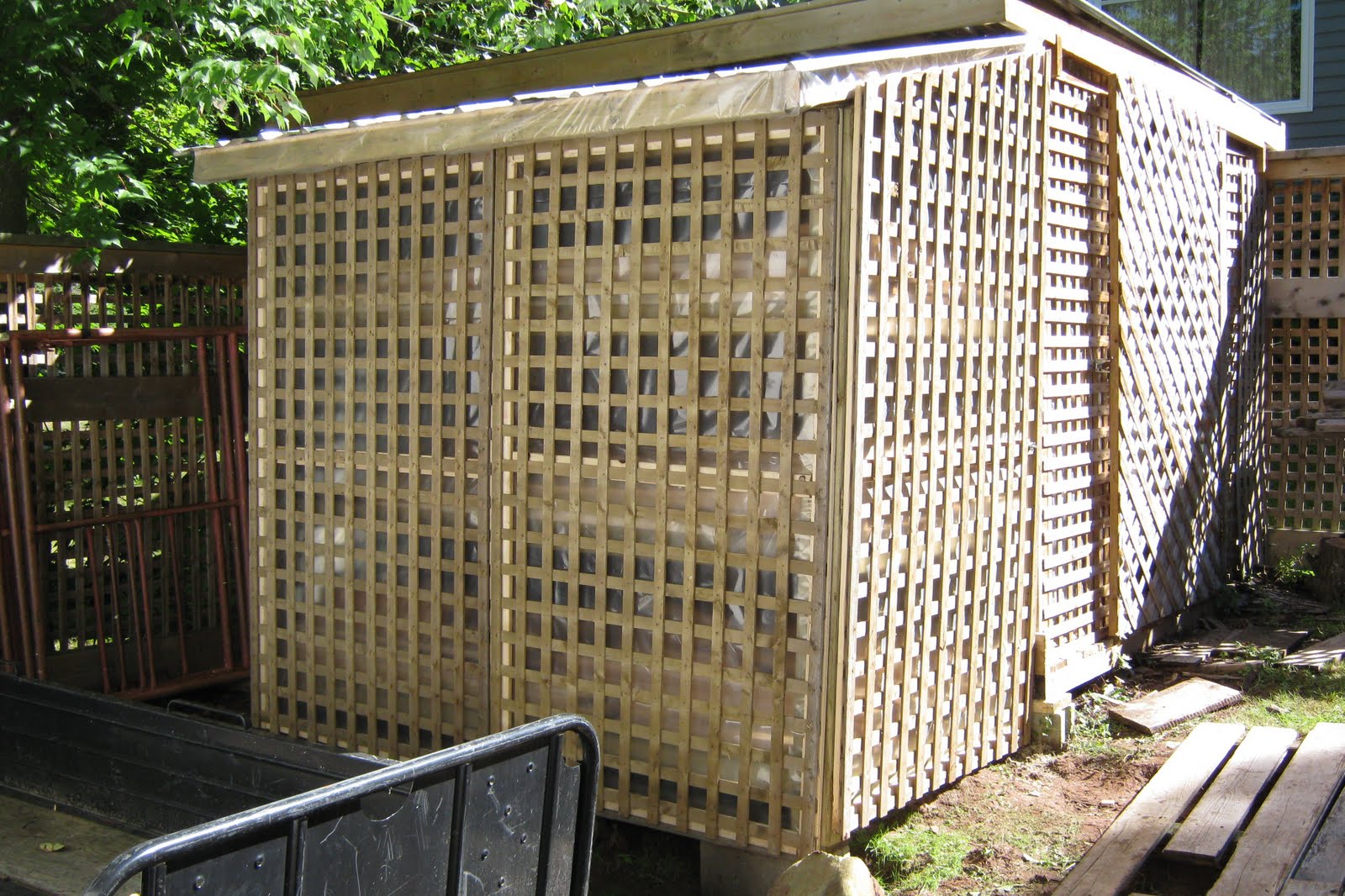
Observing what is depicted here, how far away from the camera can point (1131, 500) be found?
21.6 feet

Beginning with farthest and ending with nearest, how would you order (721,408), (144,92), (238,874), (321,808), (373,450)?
(144,92) < (373,450) < (721,408) < (321,808) < (238,874)

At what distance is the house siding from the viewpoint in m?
12.2

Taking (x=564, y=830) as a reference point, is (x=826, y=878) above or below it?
below

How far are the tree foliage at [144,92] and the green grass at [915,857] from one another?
4849mm

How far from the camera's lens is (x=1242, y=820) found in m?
4.47

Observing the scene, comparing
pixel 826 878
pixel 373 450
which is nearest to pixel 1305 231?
pixel 373 450

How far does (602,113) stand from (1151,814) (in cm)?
337

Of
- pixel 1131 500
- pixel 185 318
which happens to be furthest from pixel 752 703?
pixel 185 318

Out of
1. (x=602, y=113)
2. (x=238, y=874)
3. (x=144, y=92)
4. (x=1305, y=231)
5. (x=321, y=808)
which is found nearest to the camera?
(x=238, y=874)

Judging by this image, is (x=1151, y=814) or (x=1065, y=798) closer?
(x=1151, y=814)

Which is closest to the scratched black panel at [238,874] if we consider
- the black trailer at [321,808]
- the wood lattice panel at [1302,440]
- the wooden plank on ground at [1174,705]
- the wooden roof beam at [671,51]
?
the black trailer at [321,808]

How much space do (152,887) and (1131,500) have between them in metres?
5.73

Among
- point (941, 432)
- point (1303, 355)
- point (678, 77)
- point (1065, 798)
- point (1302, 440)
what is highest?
point (678, 77)

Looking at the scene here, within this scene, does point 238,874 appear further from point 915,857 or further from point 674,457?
point 915,857
